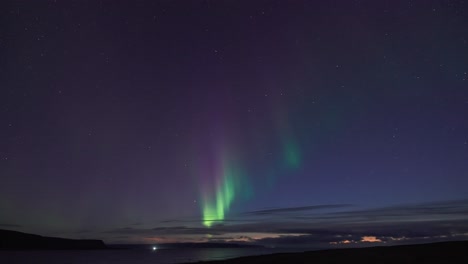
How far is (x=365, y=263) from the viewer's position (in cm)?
3059

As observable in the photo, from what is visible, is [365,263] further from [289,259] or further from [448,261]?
[289,259]

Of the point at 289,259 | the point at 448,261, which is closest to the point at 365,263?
the point at 448,261

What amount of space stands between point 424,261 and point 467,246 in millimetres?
6815

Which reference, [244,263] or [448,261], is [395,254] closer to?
[448,261]

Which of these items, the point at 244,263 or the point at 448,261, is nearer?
the point at 448,261

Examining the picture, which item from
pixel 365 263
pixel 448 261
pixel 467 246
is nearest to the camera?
pixel 448 261

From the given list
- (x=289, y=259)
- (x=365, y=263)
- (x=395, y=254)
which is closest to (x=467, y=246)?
(x=395, y=254)

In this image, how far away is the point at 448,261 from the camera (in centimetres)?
2795

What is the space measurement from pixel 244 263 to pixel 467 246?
20.0 metres

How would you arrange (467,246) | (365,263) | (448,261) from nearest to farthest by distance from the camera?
(448,261) → (365,263) → (467,246)

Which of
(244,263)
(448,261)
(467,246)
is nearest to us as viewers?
(448,261)

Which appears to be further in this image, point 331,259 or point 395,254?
point 331,259

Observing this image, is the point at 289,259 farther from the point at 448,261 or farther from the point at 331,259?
the point at 448,261

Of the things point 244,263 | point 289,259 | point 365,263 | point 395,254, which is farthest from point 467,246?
point 244,263
